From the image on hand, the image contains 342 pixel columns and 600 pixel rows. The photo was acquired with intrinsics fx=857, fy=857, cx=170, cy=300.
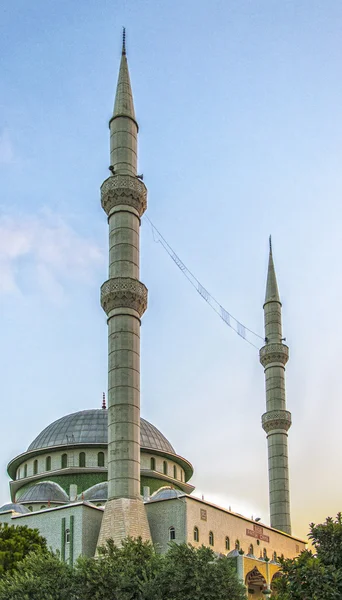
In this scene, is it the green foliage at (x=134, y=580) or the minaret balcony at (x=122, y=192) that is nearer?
the green foliage at (x=134, y=580)

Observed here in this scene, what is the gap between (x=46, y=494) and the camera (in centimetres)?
4053

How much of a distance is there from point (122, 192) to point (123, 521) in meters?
13.8

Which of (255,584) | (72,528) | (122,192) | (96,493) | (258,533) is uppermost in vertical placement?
(122,192)

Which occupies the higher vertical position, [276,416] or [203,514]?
[276,416]

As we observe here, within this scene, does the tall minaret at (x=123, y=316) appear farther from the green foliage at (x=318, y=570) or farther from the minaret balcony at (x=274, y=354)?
the minaret balcony at (x=274, y=354)

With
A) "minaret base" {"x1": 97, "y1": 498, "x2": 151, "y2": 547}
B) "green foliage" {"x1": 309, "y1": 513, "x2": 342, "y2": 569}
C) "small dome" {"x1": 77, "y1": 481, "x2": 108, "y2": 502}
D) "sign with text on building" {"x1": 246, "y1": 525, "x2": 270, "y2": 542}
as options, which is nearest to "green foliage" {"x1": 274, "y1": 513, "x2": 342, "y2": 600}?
"green foliage" {"x1": 309, "y1": 513, "x2": 342, "y2": 569}

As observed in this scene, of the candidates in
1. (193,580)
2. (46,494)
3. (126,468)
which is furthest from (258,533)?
(193,580)

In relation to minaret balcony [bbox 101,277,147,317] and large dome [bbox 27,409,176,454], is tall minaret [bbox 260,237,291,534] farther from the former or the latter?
minaret balcony [bbox 101,277,147,317]

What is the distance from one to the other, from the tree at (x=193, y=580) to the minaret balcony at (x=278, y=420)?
78.7 feet

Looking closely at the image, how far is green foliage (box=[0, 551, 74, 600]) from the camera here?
22.2 m

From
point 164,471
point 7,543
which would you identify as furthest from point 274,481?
point 7,543

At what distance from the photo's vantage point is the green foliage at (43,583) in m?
22.2

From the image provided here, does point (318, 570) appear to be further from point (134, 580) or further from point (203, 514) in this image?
point (203, 514)

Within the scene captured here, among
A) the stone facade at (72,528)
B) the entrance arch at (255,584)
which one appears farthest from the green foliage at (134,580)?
the entrance arch at (255,584)
